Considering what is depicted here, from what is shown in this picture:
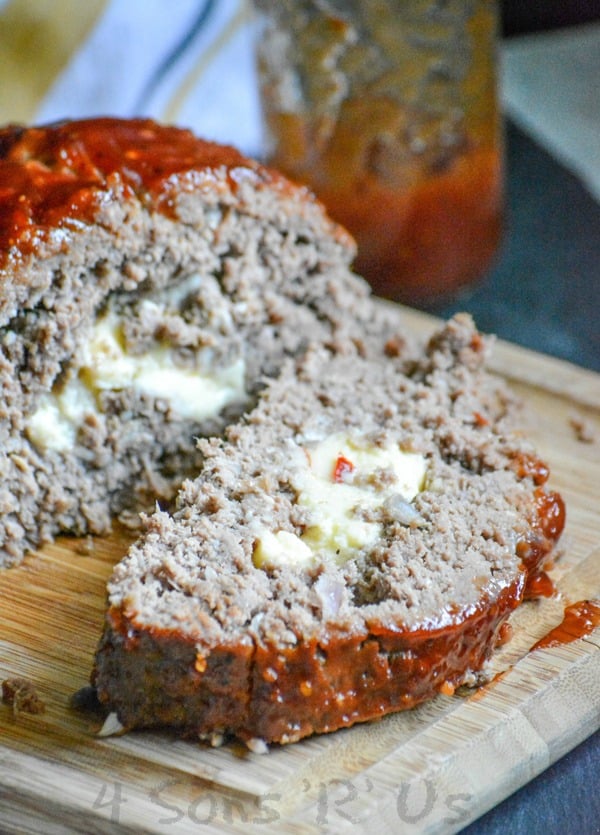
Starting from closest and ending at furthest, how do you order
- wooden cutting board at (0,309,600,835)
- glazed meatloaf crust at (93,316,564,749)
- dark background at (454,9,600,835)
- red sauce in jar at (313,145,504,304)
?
1. wooden cutting board at (0,309,600,835)
2. glazed meatloaf crust at (93,316,564,749)
3. red sauce in jar at (313,145,504,304)
4. dark background at (454,9,600,835)

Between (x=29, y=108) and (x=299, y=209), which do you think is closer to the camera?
(x=299, y=209)

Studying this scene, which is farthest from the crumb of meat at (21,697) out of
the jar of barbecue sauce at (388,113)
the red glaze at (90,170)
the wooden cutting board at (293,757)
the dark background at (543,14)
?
the dark background at (543,14)

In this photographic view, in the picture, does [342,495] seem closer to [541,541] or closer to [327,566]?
[327,566]

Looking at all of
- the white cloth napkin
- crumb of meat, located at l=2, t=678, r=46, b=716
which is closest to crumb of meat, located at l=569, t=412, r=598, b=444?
crumb of meat, located at l=2, t=678, r=46, b=716

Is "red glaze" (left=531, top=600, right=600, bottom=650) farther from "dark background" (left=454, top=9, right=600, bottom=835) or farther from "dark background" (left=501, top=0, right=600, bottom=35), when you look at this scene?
"dark background" (left=501, top=0, right=600, bottom=35)

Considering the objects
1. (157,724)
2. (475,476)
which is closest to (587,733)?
(475,476)

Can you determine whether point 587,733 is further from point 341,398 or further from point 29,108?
point 29,108

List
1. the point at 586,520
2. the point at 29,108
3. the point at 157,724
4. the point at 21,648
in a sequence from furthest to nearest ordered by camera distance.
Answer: the point at 29,108 < the point at 586,520 < the point at 21,648 < the point at 157,724

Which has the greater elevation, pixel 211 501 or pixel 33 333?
pixel 33 333
